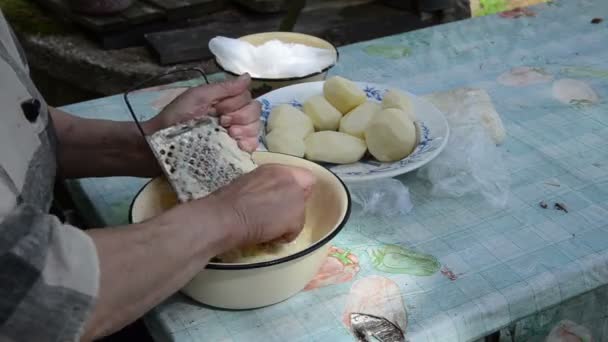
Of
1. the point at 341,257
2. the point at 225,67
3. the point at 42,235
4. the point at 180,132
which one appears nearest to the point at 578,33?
the point at 225,67

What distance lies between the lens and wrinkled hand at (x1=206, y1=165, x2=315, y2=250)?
79cm

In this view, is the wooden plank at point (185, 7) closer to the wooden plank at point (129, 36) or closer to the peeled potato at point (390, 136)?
the wooden plank at point (129, 36)

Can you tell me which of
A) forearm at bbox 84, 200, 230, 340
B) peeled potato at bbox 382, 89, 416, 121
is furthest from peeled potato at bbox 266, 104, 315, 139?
forearm at bbox 84, 200, 230, 340

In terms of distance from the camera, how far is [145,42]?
2.65 metres

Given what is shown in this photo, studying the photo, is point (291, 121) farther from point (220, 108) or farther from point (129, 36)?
point (129, 36)

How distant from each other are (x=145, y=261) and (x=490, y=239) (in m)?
0.48

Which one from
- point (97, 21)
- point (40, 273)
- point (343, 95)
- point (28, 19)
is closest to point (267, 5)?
point (97, 21)

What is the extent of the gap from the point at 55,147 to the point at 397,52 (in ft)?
2.77

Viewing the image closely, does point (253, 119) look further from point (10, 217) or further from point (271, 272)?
point (10, 217)

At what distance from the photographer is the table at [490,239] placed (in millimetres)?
827

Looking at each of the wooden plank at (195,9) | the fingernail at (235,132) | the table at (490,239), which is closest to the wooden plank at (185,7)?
the wooden plank at (195,9)

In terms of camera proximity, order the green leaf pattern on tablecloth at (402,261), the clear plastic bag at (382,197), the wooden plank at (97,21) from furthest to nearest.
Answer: the wooden plank at (97,21)
the clear plastic bag at (382,197)
the green leaf pattern on tablecloth at (402,261)

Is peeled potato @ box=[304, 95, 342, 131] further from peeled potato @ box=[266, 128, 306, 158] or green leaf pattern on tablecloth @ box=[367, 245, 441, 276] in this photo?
green leaf pattern on tablecloth @ box=[367, 245, 441, 276]

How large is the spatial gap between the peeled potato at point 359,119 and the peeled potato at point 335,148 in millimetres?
30
